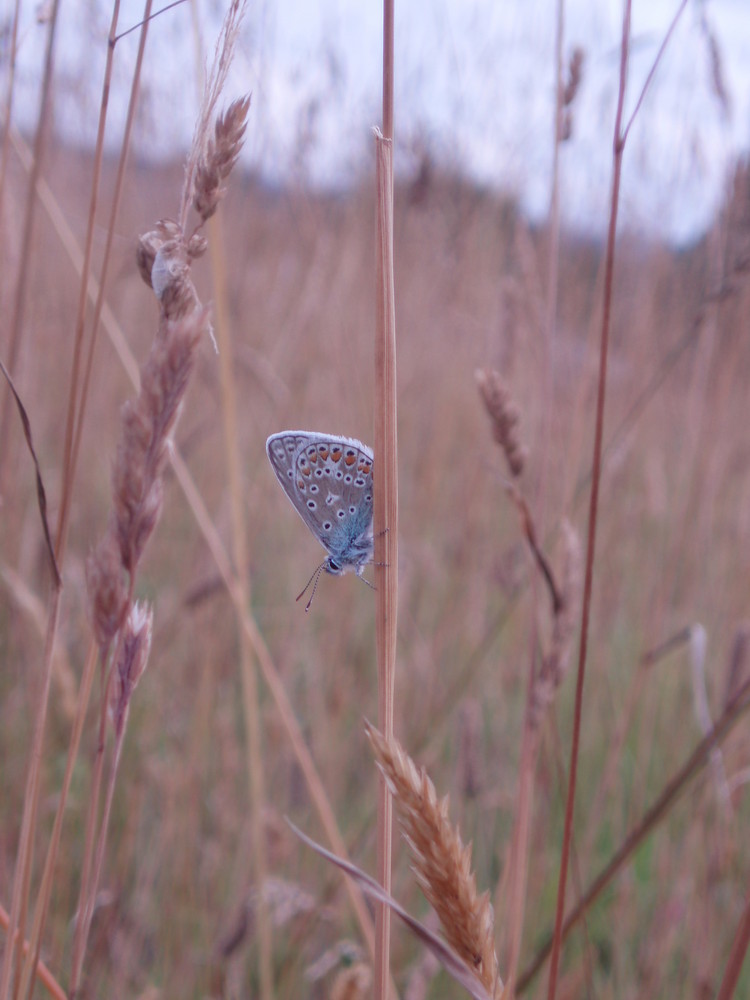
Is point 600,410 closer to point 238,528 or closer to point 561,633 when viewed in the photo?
point 561,633

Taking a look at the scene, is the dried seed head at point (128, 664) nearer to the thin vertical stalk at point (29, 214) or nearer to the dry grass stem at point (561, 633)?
the thin vertical stalk at point (29, 214)

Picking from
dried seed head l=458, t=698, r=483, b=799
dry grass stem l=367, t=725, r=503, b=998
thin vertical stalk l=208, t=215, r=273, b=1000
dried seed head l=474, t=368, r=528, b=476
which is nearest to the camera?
dry grass stem l=367, t=725, r=503, b=998

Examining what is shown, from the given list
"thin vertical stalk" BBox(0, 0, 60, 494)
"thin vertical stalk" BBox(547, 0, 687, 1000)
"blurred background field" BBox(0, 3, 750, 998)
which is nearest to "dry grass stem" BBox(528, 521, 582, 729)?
"blurred background field" BBox(0, 3, 750, 998)

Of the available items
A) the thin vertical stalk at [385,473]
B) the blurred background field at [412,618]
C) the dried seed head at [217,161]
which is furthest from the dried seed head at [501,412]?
the dried seed head at [217,161]

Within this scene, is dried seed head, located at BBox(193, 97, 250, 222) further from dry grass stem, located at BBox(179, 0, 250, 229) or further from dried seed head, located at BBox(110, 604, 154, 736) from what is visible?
dried seed head, located at BBox(110, 604, 154, 736)

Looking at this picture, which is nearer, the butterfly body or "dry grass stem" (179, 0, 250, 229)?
"dry grass stem" (179, 0, 250, 229)

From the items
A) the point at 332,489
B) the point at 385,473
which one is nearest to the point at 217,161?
the point at 385,473
